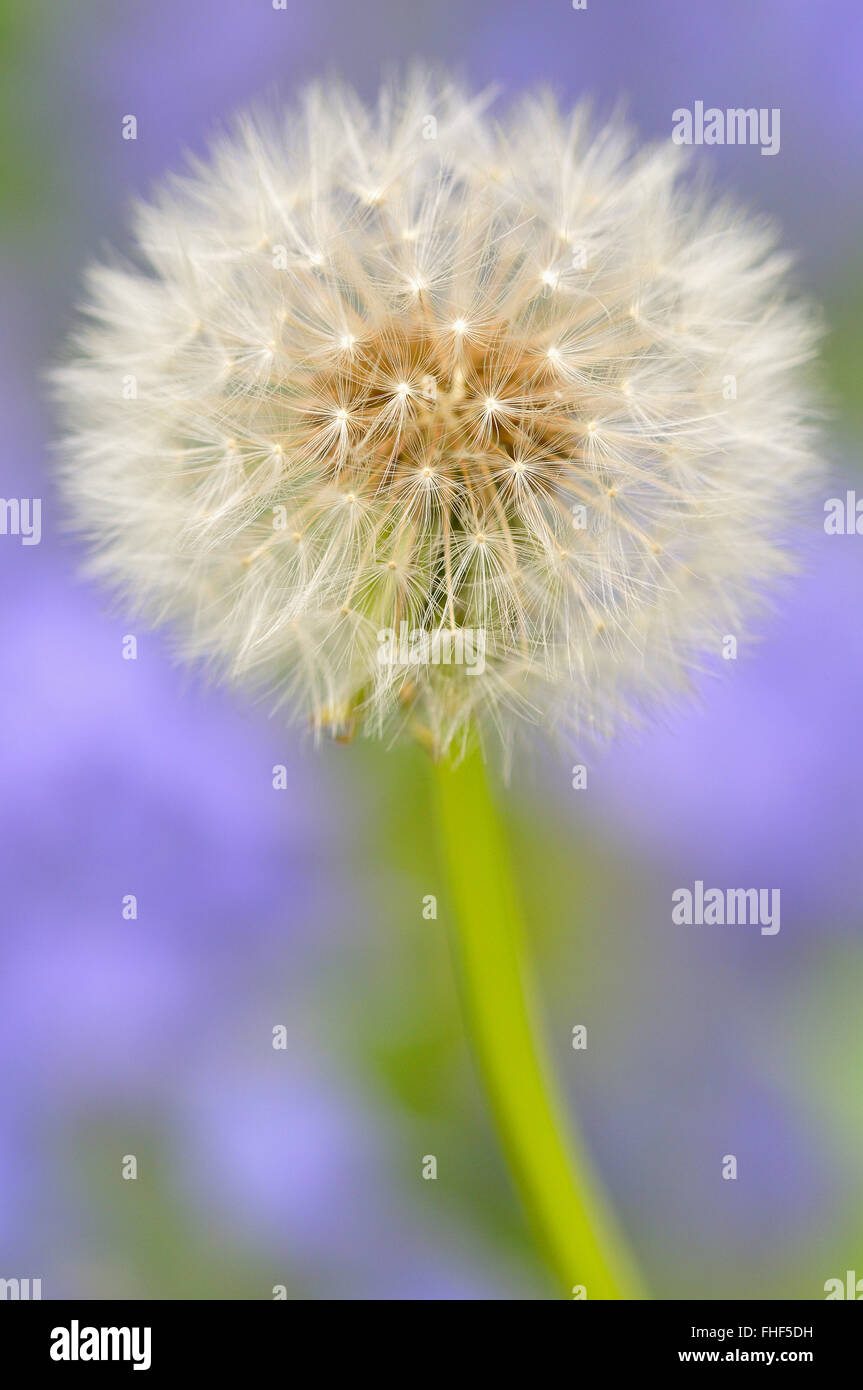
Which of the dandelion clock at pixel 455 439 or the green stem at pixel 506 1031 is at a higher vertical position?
the dandelion clock at pixel 455 439

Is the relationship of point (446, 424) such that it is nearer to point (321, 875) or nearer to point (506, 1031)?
point (506, 1031)

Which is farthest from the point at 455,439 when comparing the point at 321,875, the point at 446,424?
the point at 321,875

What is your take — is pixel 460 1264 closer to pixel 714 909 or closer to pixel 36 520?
pixel 714 909

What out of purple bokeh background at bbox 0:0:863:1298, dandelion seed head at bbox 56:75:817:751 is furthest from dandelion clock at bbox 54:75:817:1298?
purple bokeh background at bbox 0:0:863:1298

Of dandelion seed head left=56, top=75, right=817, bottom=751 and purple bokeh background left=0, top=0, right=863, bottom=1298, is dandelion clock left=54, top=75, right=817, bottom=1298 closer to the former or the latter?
dandelion seed head left=56, top=75, right=817, bottom=751

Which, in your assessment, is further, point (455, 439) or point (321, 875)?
point (321, 875)

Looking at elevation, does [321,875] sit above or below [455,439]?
below

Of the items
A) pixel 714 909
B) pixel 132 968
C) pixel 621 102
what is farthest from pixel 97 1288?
pixel 621 102

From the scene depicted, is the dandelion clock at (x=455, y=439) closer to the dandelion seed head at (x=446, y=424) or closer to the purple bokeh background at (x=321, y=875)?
the dandelion seed head at (x=446, y=424)

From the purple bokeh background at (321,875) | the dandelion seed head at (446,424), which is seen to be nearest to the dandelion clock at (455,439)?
the dandelion seed head at (446,424)
